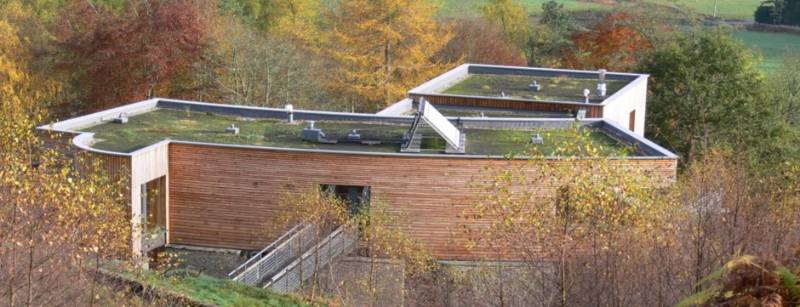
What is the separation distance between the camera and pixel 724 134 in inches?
1305

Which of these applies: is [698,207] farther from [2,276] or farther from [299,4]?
[299,4]

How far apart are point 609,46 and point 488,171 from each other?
87.1 ft

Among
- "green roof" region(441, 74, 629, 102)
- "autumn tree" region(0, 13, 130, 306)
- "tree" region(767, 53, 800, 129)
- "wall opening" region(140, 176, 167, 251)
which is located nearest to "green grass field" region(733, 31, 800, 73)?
"tree" region(767, 53, 800, 129)

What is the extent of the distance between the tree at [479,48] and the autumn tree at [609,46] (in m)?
2.86

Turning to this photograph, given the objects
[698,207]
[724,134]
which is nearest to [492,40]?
[724,134]

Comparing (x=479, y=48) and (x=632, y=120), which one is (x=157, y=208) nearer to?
(x=632, y=120)

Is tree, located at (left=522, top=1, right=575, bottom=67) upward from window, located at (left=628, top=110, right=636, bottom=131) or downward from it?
upward

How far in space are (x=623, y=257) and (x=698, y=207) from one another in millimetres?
1707

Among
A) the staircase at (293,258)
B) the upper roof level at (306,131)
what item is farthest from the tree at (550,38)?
the staircase at (293,258)

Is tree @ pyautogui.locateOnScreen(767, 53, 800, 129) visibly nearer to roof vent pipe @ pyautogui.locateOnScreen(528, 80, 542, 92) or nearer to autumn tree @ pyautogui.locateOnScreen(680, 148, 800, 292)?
roof vent pipe @ pyautogui.locateOnScreen(528, 80, 542, 92)

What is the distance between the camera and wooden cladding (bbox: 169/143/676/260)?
22.2 metres

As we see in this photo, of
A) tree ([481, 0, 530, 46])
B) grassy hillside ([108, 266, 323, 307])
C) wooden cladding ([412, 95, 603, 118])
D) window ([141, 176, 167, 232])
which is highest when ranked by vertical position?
tree ([481, 0, 530, 46])

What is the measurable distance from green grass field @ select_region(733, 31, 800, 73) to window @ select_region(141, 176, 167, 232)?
33879 mm

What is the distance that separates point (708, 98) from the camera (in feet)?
110
